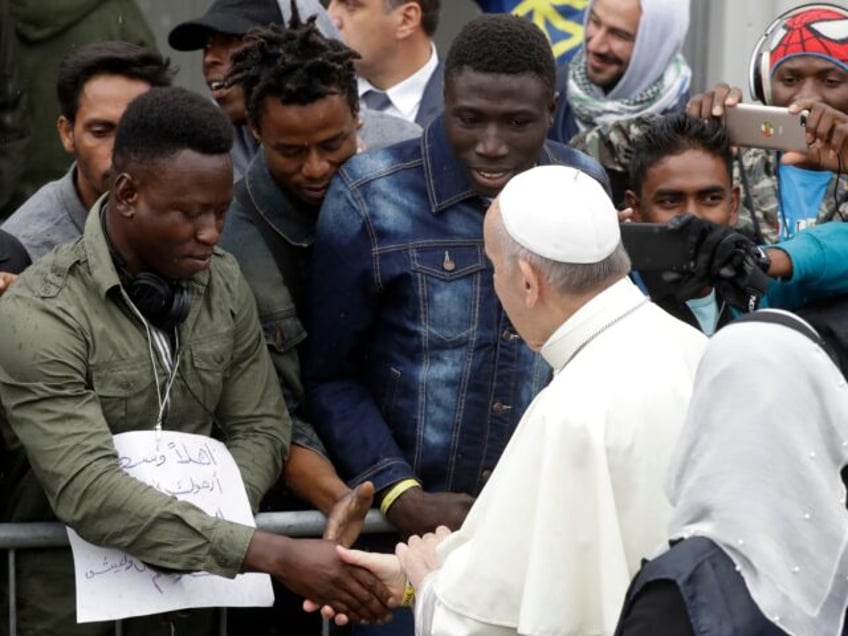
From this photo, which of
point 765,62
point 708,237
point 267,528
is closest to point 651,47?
point 765,62

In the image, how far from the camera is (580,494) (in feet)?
13.1

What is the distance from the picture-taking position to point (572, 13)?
8.30m

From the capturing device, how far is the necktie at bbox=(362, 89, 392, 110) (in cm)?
722

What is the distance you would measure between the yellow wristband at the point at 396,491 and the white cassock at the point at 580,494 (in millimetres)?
919

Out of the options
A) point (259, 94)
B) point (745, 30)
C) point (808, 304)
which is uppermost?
point (259, 94)

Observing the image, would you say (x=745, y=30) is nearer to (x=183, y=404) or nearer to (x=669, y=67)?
(x=669, y=67)

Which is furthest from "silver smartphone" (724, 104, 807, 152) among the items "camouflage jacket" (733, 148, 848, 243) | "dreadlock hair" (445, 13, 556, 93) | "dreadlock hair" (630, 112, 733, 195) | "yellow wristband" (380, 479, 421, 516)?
"yellow wristband" (380, 479, 421, 516)

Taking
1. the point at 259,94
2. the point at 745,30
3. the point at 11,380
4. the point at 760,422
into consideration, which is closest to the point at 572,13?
the point at 745,30

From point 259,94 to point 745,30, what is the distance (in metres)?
3.79

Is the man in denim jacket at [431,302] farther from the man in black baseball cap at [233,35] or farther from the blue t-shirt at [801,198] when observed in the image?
the man in black baseball cap at [233,35]

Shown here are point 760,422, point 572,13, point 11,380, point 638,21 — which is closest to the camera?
point 760,422

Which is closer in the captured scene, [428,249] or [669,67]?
[428,249]

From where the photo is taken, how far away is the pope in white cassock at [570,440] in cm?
399

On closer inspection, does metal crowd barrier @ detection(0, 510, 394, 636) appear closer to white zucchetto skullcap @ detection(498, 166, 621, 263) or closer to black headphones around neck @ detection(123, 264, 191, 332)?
black headphones around neck @ detection(123, 264, 191, 332)
